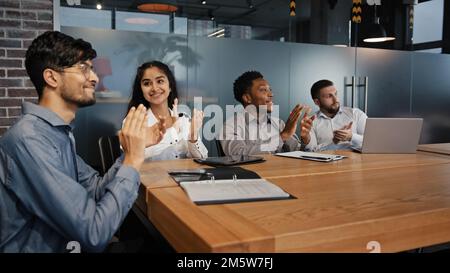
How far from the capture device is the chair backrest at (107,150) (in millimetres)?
2346

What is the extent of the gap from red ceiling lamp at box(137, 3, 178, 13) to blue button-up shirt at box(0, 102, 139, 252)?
2.91m

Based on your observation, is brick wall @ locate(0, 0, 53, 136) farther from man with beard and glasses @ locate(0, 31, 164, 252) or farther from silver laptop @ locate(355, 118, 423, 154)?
silver laptop @ locate(355, 118, 423, 154)

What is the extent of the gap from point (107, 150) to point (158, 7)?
2138mm

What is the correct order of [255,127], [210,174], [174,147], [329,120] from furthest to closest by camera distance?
1. [329,120]
2. [255,127]
3. [174,147]
4. [210,174]

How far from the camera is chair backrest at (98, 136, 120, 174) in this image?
2346 mm

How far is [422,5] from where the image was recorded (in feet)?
18.4

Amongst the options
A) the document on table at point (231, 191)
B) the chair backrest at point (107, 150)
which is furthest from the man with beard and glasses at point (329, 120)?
the document on table at point (231, 191)

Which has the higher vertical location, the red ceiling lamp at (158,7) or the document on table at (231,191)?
the red ceiling lamp at (158,7)

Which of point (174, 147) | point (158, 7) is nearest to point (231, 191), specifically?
point (174, 147)

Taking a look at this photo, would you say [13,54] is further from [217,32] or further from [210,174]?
[210,174]

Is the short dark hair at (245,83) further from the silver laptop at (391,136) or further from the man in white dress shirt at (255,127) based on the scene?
the silver laptop at (391,136)

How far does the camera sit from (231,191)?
137 cm

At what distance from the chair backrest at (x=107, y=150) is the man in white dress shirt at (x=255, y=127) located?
73 centimetres
